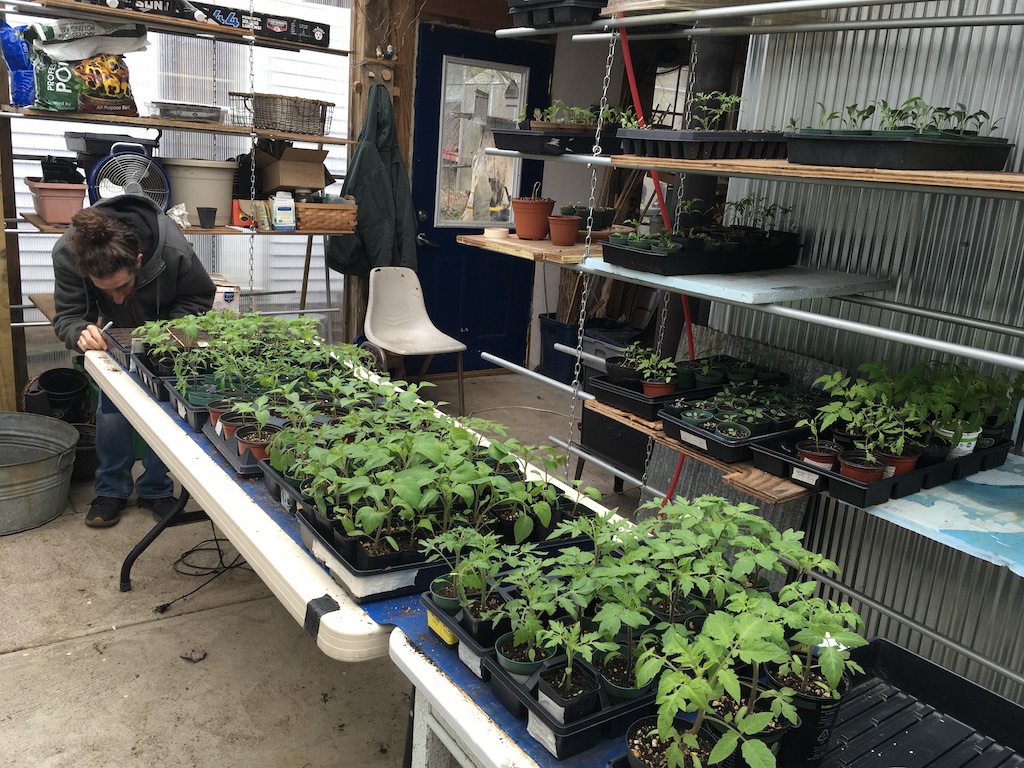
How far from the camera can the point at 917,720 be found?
60.4 inches

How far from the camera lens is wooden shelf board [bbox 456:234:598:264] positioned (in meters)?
2.85

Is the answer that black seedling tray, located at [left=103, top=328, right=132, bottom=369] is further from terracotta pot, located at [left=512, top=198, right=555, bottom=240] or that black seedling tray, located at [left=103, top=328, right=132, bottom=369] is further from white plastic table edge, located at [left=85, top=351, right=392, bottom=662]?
terracotta pot, located at [left=512, top=198, right=555, bottom=240]

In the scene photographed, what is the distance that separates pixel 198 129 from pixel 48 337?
1465 millimetres

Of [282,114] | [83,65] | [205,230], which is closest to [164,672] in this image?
[205,230]

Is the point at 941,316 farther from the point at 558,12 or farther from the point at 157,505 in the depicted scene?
the point at 157,505

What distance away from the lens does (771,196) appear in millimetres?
3045

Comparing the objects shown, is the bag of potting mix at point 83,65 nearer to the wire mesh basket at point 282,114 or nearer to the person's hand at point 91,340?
the wire mesh basket at point 282,114

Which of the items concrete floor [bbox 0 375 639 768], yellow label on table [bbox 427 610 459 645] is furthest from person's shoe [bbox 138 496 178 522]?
yellow label on table [bbox 427 610 459 645]

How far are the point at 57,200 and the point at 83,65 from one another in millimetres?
640

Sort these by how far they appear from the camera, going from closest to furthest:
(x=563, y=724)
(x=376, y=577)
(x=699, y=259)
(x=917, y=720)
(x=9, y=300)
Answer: (x=563, y=724), (x=917, y=720), (x=376, y=577), (x=699, y=259), (x=9, y=300)

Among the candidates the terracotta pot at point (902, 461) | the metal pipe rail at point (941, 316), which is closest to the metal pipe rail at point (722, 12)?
the metal pipe rail at point (941, 316)

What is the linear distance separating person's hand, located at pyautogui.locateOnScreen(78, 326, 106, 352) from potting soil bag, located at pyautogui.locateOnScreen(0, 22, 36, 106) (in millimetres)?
1432

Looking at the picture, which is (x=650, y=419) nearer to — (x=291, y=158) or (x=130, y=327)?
(x=130, y=327)

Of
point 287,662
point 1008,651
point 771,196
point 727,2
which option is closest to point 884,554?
point 1008,651
